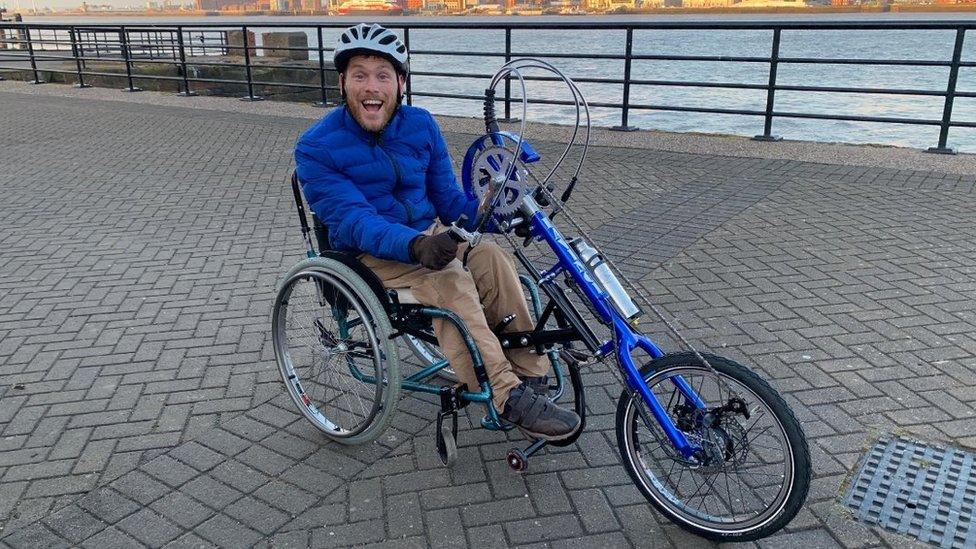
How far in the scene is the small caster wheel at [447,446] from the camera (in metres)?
3.02

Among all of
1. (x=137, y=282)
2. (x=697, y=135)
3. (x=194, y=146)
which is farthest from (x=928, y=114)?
(x=137, y=282)

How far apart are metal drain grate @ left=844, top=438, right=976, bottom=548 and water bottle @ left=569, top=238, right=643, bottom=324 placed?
3.54 ft

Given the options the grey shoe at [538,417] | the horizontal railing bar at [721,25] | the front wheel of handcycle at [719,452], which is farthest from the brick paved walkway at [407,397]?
the horizontal railing bar at [721,25]

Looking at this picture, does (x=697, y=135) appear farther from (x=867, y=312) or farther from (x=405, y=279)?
(x=405, y=279)

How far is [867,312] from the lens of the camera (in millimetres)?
4535

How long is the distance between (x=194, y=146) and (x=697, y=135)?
6.37 m

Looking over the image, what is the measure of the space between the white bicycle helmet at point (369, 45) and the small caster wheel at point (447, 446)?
1.45 m

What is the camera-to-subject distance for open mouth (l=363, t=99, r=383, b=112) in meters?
3.12

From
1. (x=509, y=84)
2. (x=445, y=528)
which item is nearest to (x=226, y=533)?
(x=445, y=528)

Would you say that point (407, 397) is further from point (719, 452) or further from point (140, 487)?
point (719, 452)

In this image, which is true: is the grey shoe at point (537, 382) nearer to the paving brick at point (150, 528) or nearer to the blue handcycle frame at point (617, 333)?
the blue handcycle frame at point (617, 333)

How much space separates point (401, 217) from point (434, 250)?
1.79 ft

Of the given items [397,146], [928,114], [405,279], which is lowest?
[928,114]

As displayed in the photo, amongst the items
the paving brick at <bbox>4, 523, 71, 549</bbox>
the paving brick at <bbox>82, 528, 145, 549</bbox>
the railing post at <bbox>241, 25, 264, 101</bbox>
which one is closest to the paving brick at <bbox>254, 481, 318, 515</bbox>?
the paving brick at <bbox>82, 528, 145, 549</bbox>
